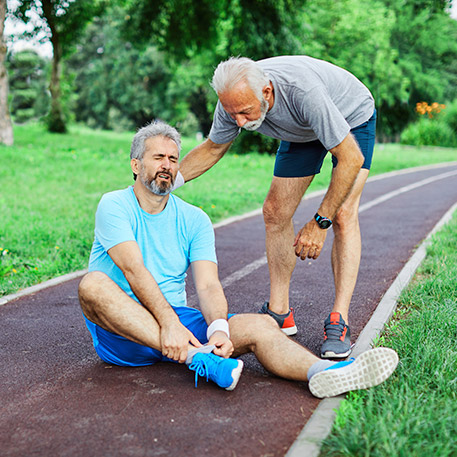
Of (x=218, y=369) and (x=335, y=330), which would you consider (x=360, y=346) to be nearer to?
(x=335, y=330)

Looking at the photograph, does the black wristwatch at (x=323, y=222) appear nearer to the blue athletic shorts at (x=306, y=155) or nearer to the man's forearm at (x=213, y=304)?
the man's forearm at (x=213, y=304)

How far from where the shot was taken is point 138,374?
358 cm

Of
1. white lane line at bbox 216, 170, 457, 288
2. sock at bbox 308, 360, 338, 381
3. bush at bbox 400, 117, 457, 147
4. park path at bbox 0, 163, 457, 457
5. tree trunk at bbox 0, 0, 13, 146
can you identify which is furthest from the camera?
bush at bbox 400, 117, 457, 147

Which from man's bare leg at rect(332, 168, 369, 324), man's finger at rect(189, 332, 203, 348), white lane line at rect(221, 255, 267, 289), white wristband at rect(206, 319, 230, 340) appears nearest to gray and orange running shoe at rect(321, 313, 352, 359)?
man's bare leg at rect(332, 168, 369, 324)

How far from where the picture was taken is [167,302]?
3.34 meters

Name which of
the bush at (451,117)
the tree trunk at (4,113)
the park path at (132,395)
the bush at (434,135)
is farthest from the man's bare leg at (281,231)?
the bush at (451,117)

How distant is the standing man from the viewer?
3385mm

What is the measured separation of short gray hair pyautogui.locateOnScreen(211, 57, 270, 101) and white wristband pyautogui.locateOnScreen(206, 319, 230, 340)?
127 cm

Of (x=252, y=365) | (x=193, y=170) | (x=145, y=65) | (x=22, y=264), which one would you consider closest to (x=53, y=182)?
(x=22, y=264)

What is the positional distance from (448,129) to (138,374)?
3924 centimetres

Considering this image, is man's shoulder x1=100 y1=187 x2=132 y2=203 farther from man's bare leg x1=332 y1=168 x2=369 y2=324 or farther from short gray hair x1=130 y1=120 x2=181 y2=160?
man's bare leg x1=332 y1=168 x2=369 y2=324

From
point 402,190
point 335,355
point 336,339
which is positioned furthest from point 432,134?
point 335,355

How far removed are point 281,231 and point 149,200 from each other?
3.65 feet

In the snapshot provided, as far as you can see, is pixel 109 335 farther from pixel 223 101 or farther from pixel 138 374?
pixel 223 101
